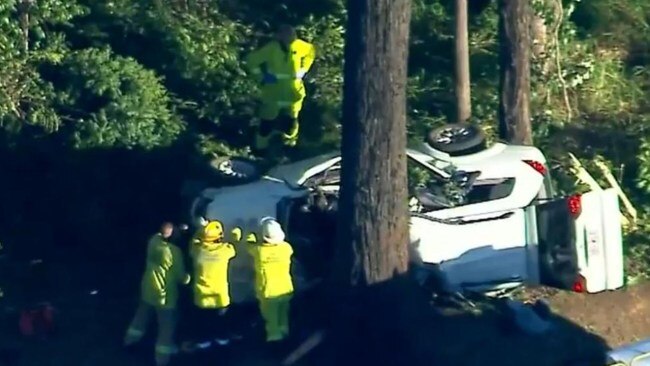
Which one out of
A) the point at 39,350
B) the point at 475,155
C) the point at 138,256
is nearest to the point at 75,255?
the point at 138,256

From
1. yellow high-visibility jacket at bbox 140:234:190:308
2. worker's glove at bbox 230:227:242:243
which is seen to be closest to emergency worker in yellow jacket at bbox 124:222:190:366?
yellow high-visibility jacket at bbox 140:234:190:308

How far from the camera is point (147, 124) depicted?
1828cm

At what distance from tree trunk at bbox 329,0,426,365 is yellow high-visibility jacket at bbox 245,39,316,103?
3.30 m

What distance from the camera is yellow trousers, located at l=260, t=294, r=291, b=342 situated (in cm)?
1520

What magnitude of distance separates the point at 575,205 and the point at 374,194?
165 centimetres

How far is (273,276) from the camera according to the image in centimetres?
1512

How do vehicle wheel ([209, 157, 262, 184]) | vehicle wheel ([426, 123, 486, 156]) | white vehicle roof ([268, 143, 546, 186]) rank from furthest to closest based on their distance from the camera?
vehicle wheel ([426, 123, 486, 156]) < vehicle wheel ([209, 157, 262, 184]) < white vehicle roof ([268, 143, 546, 186])

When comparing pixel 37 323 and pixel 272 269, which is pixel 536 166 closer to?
pixel 272 269

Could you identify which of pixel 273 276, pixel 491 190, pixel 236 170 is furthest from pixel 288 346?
pixel 491 190

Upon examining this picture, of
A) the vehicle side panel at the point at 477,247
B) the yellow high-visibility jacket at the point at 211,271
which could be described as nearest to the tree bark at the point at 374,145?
the vehicle side panel at the point at 477,247

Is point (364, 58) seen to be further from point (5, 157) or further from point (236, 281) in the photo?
point (5, 157)

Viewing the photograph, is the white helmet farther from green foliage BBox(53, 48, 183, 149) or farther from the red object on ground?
green foliage BBox(53, 48, 183, 149)

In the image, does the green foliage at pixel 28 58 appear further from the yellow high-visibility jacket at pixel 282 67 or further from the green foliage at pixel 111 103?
the yellow high-visibility jacket at pixel 282 67

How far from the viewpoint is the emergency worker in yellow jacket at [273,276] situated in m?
15.0
